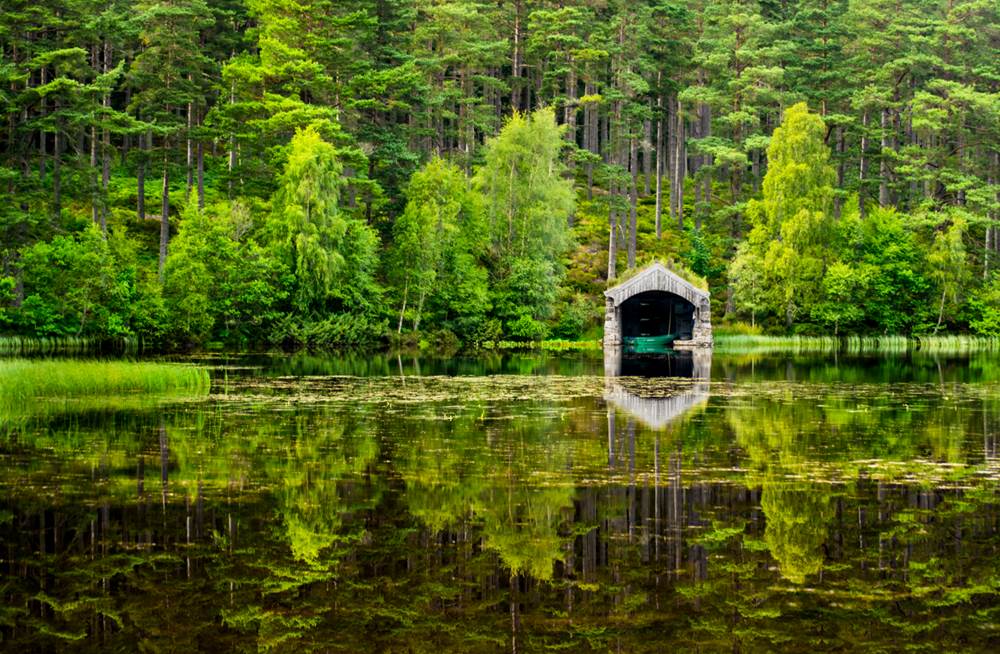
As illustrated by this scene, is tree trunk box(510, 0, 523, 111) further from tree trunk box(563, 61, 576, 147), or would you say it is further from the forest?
tree trunk box(563, 61, 576, 147)

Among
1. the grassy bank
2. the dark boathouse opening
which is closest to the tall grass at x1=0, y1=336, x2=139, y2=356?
the grassy bank

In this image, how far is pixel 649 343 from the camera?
5597cm

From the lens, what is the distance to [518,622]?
7.94 metres

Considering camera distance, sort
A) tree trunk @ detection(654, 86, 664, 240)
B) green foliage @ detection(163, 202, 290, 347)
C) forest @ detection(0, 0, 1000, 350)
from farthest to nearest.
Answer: tree trunk @ detection(654, 86, 664, 240)
green foliage @ detection(163, 202, 290, 347)
forest @ detection(0, 0, 1000, 350)

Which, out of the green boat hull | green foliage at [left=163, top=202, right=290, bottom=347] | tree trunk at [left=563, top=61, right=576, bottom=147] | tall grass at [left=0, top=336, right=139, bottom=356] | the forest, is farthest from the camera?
tree trunk at [left=563, top=61, right=576, bottom=147]

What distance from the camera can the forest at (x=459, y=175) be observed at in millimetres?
41250

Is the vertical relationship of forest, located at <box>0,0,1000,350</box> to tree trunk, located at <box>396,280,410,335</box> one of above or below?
above

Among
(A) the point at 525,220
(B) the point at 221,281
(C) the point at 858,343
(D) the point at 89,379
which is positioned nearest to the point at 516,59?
(A) the point at 525,220

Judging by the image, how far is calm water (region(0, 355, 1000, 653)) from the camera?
7824 millimetres

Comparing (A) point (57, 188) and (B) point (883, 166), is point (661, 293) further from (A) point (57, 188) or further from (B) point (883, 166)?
(A) point (57, 188)

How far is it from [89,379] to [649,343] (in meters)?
35.9

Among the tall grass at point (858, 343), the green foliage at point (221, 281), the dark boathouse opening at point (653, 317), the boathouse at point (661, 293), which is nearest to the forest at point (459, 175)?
the green foliage at point (221, 281)

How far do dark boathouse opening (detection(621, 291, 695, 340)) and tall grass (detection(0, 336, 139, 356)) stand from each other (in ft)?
90.4

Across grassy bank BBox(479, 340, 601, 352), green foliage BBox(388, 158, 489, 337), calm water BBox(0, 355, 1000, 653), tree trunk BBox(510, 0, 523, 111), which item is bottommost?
calm water BBox(0, 355, 1000, 653)
